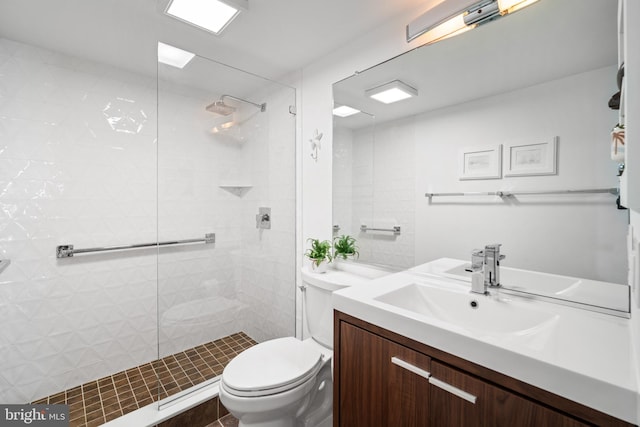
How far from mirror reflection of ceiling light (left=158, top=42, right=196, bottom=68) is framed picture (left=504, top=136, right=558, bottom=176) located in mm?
1763

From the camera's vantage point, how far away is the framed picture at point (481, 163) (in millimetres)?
1242

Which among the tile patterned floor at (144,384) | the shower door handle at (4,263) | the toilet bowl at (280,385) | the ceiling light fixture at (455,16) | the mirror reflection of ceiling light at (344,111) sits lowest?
the tile patterned floor at (144,384)

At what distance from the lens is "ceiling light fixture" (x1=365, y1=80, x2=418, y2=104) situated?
5.15 feet

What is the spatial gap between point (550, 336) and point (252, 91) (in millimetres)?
2058

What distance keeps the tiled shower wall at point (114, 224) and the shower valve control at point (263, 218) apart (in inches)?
2.1

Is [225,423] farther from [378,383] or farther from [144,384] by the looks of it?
[378,383]

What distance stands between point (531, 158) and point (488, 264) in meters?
0.46

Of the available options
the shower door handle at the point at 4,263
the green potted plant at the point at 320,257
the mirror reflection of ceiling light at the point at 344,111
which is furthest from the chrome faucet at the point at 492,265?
the shower door handle at the point at 4,263

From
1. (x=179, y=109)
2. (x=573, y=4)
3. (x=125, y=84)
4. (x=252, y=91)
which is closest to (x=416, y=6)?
(x=573, y=4)

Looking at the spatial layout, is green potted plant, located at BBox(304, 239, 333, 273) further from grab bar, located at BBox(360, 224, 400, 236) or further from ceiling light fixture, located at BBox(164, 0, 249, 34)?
ceiling light fixture, located at BBox(164, 0, 249, 34)

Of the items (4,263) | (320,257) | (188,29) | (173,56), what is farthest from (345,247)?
(4,263)

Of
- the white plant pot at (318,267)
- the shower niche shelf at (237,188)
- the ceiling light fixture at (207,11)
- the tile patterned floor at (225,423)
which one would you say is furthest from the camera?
the shower niche shelf at (237,188)

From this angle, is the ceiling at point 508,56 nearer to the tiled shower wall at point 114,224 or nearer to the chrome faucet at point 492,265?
the chrome faucet at point 492,265

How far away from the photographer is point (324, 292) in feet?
5.43
